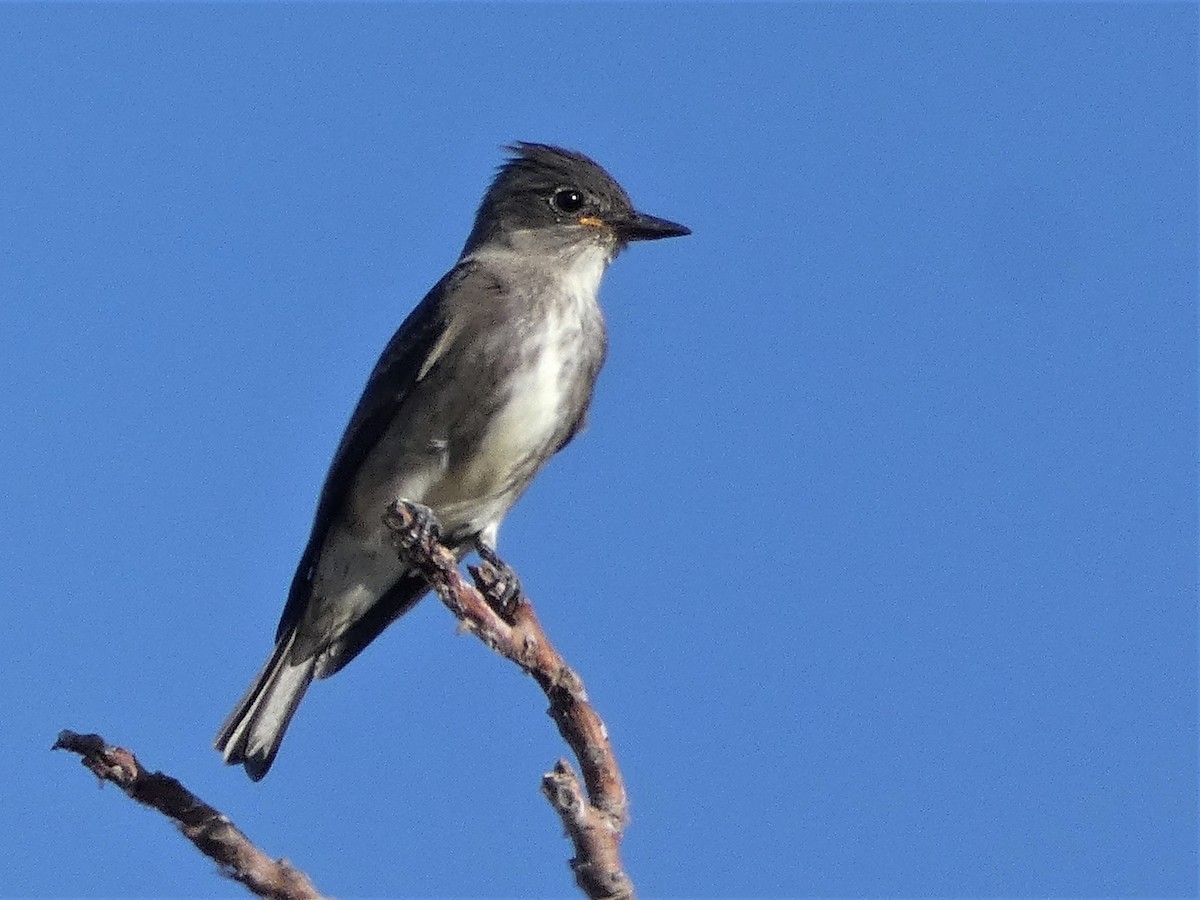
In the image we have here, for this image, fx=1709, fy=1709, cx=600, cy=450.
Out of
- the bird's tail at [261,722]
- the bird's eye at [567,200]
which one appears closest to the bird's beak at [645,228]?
the bird's eye at [567,200]

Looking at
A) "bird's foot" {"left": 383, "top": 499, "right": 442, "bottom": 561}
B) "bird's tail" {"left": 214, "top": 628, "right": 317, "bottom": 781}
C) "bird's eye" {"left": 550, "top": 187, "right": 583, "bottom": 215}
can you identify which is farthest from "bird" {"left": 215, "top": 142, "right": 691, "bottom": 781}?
"bird's foot" {"left": 383, "top": 499, "right": 442, "bottom": 561}

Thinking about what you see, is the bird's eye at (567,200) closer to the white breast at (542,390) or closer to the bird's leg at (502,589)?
the white breast at (542,390)

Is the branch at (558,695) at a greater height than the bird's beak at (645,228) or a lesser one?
lesser

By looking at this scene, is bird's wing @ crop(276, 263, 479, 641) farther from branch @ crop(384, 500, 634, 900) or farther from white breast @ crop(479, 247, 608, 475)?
branch @ crop(384, 500, 634, 900)

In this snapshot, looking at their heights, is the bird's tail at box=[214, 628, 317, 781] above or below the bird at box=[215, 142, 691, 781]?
below

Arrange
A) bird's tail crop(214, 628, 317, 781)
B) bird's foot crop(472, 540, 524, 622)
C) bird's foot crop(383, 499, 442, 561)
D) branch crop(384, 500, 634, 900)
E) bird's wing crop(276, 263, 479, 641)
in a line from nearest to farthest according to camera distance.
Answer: branch crop(384, 500, 634, 900) → bird's foot crop(472, 540, 524, 622) → bird's foot crop(383, 499, 442, 561) → bird's tail crop(214, 628, 317, 781) → bird's wing crop(276, 263, 479, 641)

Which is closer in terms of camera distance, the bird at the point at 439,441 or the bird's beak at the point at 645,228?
the bird at the point at 439,441
